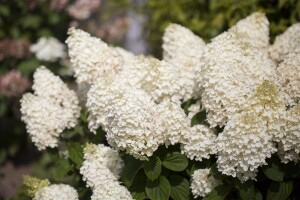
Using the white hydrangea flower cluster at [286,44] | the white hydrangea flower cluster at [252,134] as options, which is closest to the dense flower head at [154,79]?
the white hydrangea flower cluster at [252,134]

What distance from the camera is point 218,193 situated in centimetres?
222

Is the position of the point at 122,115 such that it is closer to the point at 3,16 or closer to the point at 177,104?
the point at 177,104

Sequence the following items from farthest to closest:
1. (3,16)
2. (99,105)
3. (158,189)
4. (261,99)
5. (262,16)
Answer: (3,16) → (262,16) → (99,105) → (158,189) → (261,99)

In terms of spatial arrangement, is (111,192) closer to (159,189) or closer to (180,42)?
(159,189)

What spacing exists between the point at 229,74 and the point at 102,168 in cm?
89

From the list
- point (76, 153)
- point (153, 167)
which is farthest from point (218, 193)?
point (76, 153)

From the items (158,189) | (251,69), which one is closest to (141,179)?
(158,189)

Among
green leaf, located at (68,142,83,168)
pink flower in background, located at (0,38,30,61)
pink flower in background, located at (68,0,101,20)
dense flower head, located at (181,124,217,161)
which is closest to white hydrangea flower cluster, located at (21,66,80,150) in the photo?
green leaf, located at (68,142,83,168)

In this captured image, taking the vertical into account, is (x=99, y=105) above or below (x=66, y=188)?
above

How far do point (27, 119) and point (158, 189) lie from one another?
97cm

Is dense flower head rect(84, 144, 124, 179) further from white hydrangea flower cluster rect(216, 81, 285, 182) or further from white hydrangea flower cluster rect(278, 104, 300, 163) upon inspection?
white hydrangea flower cluster rect(278, 104, 300, 163)

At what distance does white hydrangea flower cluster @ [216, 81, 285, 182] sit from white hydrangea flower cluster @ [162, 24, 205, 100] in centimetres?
68

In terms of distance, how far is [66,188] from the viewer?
2582 mm

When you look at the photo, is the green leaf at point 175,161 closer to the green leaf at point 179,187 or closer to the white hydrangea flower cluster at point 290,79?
the green leaf at point 179,187
